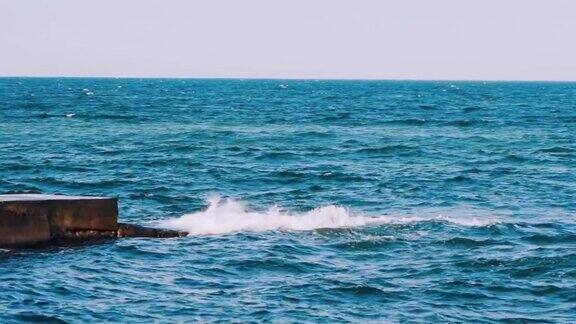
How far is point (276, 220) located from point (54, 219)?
6.77m

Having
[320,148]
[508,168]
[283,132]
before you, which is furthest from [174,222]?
[283,132]

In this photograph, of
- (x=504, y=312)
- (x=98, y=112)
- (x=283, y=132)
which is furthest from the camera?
(x=98, y=112)

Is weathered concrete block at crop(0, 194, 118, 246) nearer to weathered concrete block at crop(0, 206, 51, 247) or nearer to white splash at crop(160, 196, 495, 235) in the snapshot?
weathered concrete block at crop(0, 206, 51, 247)

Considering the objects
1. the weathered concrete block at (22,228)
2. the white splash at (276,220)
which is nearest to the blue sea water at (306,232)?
the white splash at (276,220)

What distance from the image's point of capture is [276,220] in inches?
990

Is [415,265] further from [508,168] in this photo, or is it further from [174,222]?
[508,168]

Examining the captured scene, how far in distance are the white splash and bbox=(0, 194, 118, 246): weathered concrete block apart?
10.0 feet

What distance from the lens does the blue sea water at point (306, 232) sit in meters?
16.8

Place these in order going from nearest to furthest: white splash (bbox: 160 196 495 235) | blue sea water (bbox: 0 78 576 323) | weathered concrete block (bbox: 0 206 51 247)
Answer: blue sea water (bbox: 0 78 576 323), weathered concrete block (bbox: 0 206 51 247), white splash (bbox: 160 196 495 235)

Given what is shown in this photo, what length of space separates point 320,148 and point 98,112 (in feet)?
116

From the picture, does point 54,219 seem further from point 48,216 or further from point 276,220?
point 276,220

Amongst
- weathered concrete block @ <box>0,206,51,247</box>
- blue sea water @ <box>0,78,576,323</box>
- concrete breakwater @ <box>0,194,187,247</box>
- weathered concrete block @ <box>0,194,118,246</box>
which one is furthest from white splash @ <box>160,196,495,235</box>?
weathered concrete block @ <box>0,206,51,247</box>

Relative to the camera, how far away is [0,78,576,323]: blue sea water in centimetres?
1675

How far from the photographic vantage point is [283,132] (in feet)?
196
